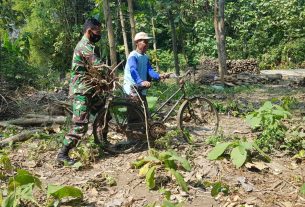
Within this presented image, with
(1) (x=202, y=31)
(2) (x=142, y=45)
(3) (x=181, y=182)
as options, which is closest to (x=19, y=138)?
(2) (x=142, y=45)

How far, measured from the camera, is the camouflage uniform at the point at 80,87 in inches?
216

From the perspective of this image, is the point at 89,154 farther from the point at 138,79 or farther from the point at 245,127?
the point at 245,127

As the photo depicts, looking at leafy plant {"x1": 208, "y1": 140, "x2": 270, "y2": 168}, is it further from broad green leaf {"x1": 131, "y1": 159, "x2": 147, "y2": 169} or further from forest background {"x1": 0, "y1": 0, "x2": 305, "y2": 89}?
forest background {"x1": 0, "y1": 0, "x2": 305, "y2": 89}

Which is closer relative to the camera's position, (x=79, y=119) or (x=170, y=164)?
(x=170, y=164)

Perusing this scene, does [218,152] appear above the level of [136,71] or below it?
below

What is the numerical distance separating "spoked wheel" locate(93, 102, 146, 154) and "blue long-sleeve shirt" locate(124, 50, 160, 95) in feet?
1.06

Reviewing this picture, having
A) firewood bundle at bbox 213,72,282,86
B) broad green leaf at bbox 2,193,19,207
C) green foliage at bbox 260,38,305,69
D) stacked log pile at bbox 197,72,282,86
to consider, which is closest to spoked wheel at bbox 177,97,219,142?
broad green leaf at bbox 2,193,19,207

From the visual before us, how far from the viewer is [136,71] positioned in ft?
19.2

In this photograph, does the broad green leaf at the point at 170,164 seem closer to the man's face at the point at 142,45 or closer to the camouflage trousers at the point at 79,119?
the camouflage trousers at the point at 79,119

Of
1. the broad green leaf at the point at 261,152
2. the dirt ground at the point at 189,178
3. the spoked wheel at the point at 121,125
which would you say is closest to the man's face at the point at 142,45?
the spoked wheel at the point at 121,125

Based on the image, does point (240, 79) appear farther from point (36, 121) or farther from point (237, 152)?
point (237, 152)

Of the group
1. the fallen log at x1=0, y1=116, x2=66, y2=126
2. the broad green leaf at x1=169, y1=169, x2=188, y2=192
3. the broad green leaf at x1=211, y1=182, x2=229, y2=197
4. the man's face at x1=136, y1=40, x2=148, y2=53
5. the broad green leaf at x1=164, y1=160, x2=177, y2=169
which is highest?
the man's face at x1=136, y1=40, x2=148, y2=53

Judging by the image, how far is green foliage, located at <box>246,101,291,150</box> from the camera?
600cm

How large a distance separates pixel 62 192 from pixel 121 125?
1.95 metres
